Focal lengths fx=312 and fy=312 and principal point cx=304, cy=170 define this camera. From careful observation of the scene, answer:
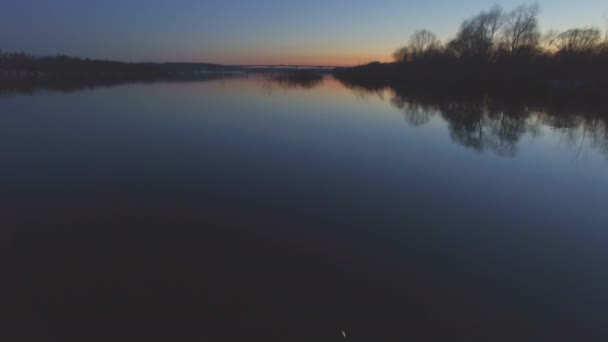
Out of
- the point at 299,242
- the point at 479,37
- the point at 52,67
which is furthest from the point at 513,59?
the point at 52,67

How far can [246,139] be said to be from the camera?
11.5 m

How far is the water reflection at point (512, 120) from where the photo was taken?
1191 centimetres

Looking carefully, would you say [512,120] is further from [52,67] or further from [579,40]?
[52,67]

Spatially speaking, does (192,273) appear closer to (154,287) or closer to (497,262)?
(154,287)

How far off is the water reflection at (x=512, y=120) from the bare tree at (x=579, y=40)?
22160 mm

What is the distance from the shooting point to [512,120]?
1633cm

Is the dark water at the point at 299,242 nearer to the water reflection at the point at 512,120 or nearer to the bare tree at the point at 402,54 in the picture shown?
the water reflection at the point at 512,120

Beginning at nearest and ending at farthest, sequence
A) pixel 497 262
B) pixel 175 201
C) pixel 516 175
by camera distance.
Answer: pixel 497 262 < pixel 175 201 < pixel 516 175

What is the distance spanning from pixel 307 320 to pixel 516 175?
24.3 feet

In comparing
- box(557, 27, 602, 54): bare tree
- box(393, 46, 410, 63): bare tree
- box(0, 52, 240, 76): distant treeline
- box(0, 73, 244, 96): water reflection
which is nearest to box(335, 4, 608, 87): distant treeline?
box(557, 27, 602, 54): bare tree

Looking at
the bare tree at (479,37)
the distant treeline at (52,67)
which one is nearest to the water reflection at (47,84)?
the distant treeline at (52,67)

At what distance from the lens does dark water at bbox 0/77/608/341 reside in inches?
127

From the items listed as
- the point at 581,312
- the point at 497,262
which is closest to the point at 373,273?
the point at 497,262

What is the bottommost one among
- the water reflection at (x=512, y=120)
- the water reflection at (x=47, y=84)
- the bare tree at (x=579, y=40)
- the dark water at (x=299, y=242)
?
the dark water at (x=299, y=242)
